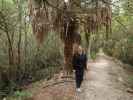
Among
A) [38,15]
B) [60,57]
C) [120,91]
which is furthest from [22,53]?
[120,91]

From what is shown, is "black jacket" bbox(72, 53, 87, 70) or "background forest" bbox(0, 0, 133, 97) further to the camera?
"background forest" bbox(0, 0, 133, 97)

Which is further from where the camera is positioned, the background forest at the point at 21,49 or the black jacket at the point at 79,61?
the background forest at the point at 21,49

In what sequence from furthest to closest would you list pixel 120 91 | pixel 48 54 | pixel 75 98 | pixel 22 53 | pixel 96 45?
pixel 96 45, pixel 48 54, pixel 22 53, pixel 120 91, pixel 75 98

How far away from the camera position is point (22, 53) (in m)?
23.2

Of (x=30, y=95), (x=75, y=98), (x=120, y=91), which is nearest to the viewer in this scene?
(x=75, y=98)

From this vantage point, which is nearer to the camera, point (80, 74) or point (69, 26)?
point (80, 74)

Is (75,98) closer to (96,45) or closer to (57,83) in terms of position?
(57,83)

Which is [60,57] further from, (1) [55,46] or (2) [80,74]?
(2) [80,74]

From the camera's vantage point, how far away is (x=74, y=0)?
16906 millimetres

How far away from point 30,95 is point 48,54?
10.9m

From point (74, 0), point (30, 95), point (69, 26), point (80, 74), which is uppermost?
point (74, 0)

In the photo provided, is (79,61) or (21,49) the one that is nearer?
(79,61)

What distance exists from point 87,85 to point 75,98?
2815 millimetres

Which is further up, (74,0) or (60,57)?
(74,0)
